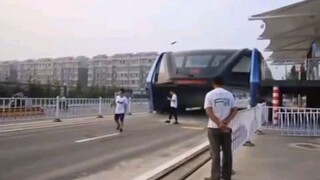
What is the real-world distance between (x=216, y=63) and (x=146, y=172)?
55.6ft

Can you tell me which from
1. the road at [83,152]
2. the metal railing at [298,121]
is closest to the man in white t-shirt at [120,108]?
the road at [83,152]

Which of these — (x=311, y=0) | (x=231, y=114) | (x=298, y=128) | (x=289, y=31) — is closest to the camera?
(x=231, y=114)

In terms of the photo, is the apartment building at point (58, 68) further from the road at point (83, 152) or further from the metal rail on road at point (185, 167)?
the metal rail on road at point (185, 167)

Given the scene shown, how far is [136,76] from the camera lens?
77188mm

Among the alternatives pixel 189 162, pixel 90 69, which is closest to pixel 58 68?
pixel 90 69

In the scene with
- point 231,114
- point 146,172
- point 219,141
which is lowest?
point 146,172

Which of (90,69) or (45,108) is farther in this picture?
(90,69)

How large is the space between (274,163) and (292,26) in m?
20.8

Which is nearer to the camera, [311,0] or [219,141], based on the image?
[219,141]

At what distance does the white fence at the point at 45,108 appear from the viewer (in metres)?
18.6

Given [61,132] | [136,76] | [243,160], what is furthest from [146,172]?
[136,76]

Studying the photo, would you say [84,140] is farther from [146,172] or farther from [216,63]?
[216,63]

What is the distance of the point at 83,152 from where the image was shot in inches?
412

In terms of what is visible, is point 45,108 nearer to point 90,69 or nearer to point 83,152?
point 83,152
